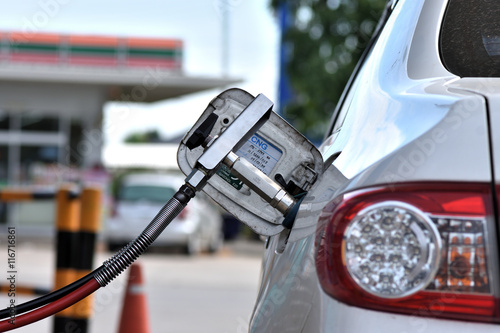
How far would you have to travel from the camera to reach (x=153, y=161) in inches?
1041

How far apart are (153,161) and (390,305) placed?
83.2ft

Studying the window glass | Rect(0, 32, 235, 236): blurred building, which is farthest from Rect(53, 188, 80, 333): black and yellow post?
the window glass

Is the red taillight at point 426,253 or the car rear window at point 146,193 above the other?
the red taillight at point 426,253

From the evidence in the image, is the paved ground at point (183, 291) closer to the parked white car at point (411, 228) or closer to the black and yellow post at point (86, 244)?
the black and yellow post at point (86, 244)

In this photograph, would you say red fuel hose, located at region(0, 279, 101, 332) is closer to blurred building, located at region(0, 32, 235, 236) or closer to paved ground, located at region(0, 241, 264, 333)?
paved ground, located at region(0, 241, 264, 333)

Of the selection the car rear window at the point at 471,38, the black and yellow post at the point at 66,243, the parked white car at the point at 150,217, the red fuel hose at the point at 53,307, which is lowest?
the parked white car at the point at 150,217

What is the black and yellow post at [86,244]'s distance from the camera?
12.4ft

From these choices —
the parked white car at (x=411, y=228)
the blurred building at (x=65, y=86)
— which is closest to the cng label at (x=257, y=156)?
the parked white car at (x=411, y=228)

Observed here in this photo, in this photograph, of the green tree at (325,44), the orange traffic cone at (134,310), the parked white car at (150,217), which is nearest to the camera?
the orange traffic cone at (134,310)

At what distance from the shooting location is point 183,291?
8.80 meters

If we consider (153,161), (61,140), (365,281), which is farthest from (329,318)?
(153,161)

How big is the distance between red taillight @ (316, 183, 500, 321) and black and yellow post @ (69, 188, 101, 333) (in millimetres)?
2652

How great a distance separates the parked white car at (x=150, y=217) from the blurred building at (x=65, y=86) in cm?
467

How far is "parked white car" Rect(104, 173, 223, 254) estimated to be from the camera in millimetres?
14820
